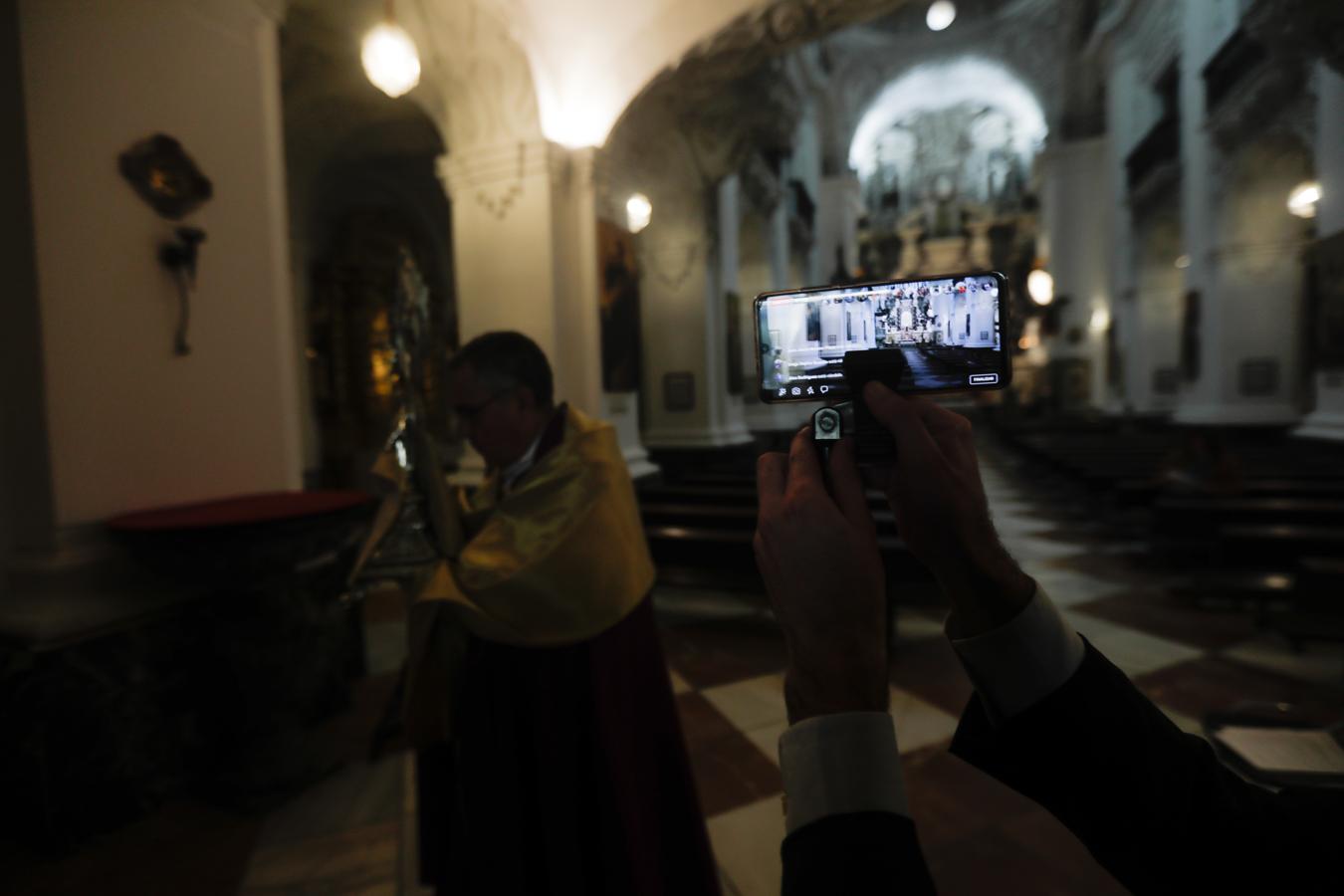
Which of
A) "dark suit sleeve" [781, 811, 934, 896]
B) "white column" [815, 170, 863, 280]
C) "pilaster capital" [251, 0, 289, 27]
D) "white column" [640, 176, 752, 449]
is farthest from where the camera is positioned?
"white column" [815, 170, 863, 280]

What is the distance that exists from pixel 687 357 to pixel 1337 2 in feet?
23.5

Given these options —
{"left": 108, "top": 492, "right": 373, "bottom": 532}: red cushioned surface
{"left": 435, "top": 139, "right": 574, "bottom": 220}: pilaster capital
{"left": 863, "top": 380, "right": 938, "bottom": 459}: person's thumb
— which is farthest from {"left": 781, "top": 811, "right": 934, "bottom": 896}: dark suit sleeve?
{"left": 435, "top": 139, "right": 574, "bottom": 220}: pilaster capital

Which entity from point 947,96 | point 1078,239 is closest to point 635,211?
point 1078,239

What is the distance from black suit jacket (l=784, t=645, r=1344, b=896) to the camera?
618 mm

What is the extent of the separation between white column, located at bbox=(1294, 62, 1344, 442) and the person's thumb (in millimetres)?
10245

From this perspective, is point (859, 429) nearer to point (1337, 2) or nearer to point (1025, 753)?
point (1025, 753)

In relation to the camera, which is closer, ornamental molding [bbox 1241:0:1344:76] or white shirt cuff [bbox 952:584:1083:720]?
white shirt cuff [bbox 952:584:1083:720]

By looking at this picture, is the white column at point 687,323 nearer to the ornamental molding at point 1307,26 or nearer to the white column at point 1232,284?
the ornamental molding at point 1307,26

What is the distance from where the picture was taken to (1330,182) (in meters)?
7.94

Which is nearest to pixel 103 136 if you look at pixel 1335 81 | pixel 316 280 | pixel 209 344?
pixel 209 344

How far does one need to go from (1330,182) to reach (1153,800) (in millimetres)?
10762

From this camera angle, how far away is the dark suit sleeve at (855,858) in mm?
527

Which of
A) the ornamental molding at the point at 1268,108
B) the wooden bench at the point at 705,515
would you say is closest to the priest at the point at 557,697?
the wooden bench at the point at 705,515

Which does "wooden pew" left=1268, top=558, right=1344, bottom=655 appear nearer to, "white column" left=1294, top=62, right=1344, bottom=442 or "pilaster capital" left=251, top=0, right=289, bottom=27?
"pilaster capital" left=251, top=0, right=289, bottom=27
